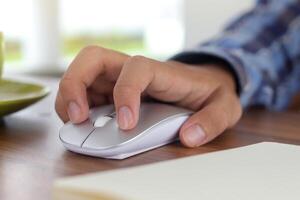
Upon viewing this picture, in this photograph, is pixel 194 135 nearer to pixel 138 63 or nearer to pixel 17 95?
pixel 138 63

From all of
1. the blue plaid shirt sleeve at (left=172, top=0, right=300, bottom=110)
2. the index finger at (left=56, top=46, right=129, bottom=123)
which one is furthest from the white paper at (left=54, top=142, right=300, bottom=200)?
the blue plaid shirt sleeve at (left=172, top=0, right=300, bottom=110)

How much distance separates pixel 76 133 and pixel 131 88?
0.07m

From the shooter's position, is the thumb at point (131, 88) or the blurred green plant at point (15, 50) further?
the blurred green plant at point (15, 50)

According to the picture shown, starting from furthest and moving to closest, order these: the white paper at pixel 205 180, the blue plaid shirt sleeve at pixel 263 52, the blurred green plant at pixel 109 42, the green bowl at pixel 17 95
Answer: the blurred green plant at pixel 109 42, the blue plaid shirt sleeve at pixel 263 52, the green bowl at pixel 17 95, the white paper at pixel 205 180

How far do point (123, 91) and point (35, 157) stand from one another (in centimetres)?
10

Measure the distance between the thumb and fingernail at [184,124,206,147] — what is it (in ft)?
0.19

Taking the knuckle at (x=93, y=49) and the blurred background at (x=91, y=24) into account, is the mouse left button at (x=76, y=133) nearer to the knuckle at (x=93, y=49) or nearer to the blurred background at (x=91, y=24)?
the knuckle at (x=93, y=49)

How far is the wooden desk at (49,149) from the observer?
431mm

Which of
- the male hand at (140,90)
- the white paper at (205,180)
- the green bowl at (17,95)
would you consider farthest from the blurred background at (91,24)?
the white paper at (205,180)

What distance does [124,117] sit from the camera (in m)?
0.51

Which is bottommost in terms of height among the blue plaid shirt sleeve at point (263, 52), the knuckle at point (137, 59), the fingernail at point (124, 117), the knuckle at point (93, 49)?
the blue plaid shirt sleeve at point (263, 52)

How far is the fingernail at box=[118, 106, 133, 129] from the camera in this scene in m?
0.51

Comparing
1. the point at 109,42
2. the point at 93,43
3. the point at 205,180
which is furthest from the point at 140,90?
the point at 109,42

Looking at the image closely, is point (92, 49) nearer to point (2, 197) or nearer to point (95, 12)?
point (2, 197)
